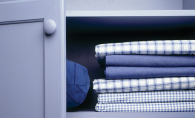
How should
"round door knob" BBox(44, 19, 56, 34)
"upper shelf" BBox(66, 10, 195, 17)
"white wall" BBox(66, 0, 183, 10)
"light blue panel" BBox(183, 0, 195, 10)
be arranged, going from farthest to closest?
"white wall" BBox(66, 0, 183, 10) → "light blue panel" BBox(183, 0, 195, 10) → "upper shelf" BBox(66, 10, 195, 17) → "round door knob" BBox(44, 19, 56, 34)

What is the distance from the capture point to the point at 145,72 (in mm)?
510

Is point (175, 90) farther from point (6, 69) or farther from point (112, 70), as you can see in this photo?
point (6, 69)

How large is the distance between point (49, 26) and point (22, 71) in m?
0.14

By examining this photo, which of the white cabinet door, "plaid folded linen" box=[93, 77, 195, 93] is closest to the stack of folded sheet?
"plaid folded linen" box=[93, 77, 195, 93]

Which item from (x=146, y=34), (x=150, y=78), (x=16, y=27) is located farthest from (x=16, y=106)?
(x=146, y=34)

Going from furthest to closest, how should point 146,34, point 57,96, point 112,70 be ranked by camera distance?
point 146,34, point 112,70, point 57,96

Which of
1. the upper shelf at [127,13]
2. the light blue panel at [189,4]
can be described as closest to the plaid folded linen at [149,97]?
the upper shelf at [127,13]

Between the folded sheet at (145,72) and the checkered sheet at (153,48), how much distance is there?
0.05 meters

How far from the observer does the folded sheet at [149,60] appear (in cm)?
51

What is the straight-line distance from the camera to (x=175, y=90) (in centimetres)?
53

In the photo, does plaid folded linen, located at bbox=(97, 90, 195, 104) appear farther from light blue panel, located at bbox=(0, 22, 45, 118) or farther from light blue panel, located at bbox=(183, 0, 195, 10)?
light blue panel, located at bbox=(183, 0, 195, 10)

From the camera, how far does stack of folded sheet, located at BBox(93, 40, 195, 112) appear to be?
50 centimetres

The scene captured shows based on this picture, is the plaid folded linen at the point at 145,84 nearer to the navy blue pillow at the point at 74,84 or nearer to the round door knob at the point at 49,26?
the navy blue pillow at the point at 74,84

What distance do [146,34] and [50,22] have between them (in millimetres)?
553
